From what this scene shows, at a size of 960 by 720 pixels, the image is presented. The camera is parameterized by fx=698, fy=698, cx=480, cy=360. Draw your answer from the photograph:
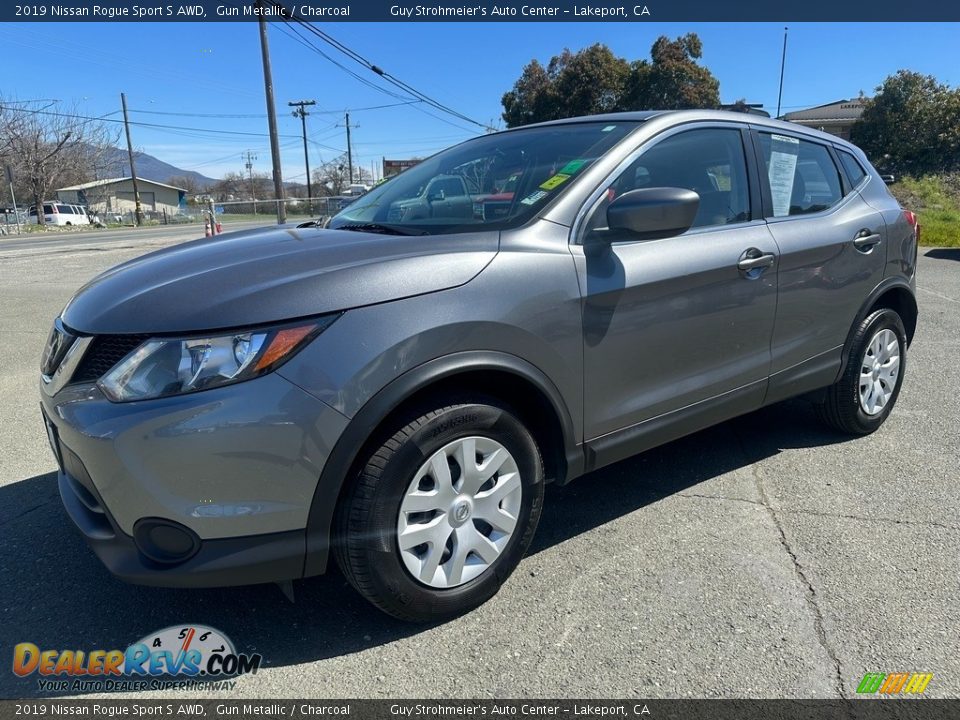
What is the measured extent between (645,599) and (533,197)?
1.58 metres

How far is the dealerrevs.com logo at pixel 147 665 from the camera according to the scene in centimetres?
218

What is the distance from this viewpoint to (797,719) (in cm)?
201

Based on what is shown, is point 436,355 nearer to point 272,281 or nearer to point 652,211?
point 272,281

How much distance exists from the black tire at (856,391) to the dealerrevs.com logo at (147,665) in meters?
3.29

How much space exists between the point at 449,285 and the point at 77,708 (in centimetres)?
170

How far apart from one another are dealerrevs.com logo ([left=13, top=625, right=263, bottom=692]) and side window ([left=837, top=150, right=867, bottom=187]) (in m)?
3.89

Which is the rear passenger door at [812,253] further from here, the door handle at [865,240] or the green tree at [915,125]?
the green tree at [915,125]

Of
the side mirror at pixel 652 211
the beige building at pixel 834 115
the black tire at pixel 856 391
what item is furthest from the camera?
the beige building at pixel 834 115

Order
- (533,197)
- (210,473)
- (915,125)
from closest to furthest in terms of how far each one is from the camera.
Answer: (210,473) → (533,197) → (915,125)

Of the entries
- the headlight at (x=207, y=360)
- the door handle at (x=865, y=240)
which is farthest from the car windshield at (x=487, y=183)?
the door handle at (x=865, y=240)

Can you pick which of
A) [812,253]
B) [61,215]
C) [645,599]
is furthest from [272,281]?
[61,215]

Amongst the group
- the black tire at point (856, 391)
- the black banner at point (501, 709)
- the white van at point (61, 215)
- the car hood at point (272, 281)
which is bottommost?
the black banner at point (501, 709)

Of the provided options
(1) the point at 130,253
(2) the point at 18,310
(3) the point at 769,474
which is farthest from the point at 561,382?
(1) the point at 130,253

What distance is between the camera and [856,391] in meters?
3.93
